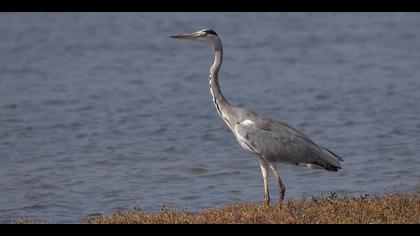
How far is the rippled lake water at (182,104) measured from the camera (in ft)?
36.5

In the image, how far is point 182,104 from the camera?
636 inches

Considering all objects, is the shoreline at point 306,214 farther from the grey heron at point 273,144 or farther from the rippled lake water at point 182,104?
the rippled lake water at point 182,104

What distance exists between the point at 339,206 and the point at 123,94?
29.9 feet

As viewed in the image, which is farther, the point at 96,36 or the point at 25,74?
the point at 96,36

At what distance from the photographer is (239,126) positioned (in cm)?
961

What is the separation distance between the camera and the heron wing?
9.41m

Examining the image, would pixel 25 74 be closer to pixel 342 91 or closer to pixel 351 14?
pixel 342 91

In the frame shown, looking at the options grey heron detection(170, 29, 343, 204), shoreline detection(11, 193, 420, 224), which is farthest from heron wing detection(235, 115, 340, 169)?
shoreline detection(11, 193, 420, 224)

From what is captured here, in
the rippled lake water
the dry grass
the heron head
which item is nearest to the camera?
the dry grass

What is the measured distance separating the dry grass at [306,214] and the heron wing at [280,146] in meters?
0.63

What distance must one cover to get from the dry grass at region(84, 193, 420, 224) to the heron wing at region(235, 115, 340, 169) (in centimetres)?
63

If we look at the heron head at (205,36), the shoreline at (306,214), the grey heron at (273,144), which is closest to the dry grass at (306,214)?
the shoreline at (306,214)

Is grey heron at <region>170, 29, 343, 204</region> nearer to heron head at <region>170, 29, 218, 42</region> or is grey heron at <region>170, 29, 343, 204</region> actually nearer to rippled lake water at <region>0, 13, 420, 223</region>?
heron head at <region>170, 29, 218, 42</region>
